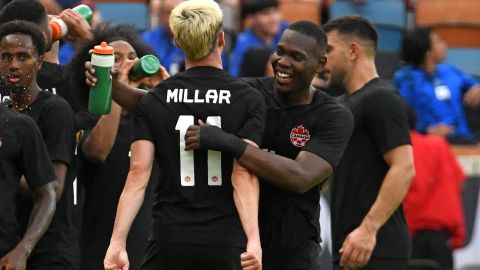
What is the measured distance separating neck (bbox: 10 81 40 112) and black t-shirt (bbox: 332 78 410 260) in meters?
1.98

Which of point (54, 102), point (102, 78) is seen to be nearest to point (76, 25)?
point (54, 102)

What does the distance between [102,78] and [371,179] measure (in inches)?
84.3

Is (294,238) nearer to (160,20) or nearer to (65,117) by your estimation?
(65,117)

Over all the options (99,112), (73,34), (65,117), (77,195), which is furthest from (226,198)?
(73,34)

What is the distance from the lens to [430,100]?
12.5 metres

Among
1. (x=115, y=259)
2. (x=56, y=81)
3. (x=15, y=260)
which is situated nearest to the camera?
(x=115, y=259)

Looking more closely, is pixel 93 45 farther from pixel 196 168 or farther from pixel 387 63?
pixel 387 63

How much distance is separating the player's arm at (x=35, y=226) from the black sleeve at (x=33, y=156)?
0.05 metres

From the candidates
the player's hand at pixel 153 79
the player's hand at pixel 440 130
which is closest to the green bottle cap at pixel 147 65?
the player's hand at pixel 153 79

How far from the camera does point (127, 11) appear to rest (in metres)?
13.5

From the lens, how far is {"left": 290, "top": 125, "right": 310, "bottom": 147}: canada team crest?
21.3ft

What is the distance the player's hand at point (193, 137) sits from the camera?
19.5ft

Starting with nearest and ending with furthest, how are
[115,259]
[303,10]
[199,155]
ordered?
[115,259]
[199,155]
[303,10]

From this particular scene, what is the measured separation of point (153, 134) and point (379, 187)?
1.93 metres
